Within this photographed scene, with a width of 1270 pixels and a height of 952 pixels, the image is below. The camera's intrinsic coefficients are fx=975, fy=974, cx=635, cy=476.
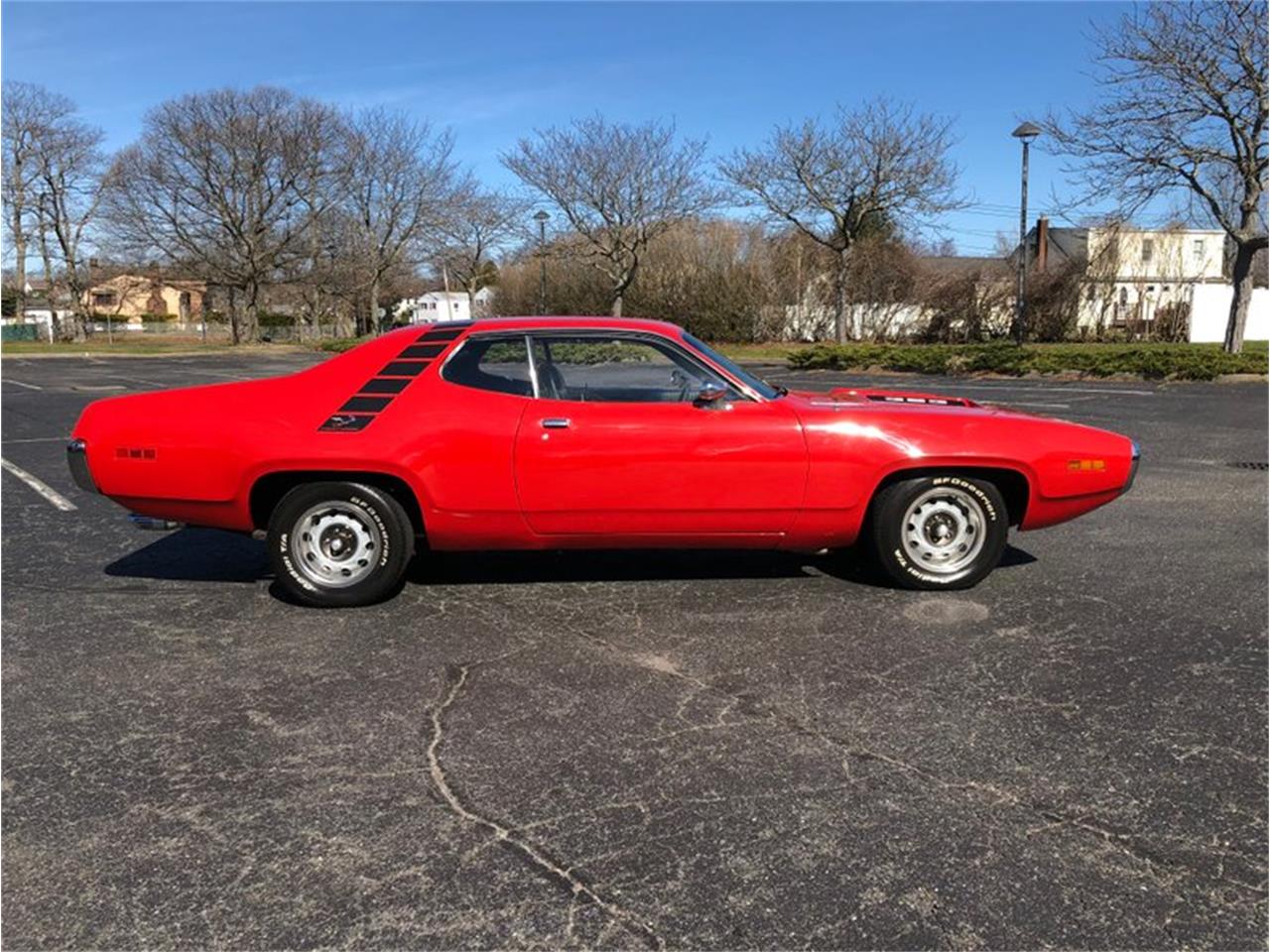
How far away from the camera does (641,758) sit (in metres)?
3.18

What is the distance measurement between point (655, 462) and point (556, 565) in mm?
1232

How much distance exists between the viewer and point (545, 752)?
10.6ft

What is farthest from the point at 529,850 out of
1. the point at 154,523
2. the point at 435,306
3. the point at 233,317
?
the point at 435,306

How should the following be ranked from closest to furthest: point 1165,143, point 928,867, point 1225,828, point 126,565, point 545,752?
point 928,867
point 1225,828
point 545,752
point 126,565
point 1165,143

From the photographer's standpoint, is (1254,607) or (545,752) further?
(1254,607)

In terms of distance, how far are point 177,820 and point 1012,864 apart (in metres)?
2.33

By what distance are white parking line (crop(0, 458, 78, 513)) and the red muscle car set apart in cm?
304

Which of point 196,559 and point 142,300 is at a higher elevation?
point 142,300

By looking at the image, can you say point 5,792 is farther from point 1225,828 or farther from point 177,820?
point 1225,828

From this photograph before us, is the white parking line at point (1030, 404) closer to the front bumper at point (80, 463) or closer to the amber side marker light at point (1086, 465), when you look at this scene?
the amber side marker light at point (1086, 465)

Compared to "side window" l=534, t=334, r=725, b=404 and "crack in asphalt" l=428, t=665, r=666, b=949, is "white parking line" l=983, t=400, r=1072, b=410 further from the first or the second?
"crack in asphalt" l=428, t=665, r=666, b=949

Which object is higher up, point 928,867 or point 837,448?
point 837,448

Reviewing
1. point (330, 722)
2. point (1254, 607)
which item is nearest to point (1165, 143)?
point (1254, 607)

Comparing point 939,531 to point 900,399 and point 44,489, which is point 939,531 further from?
point 44,489
